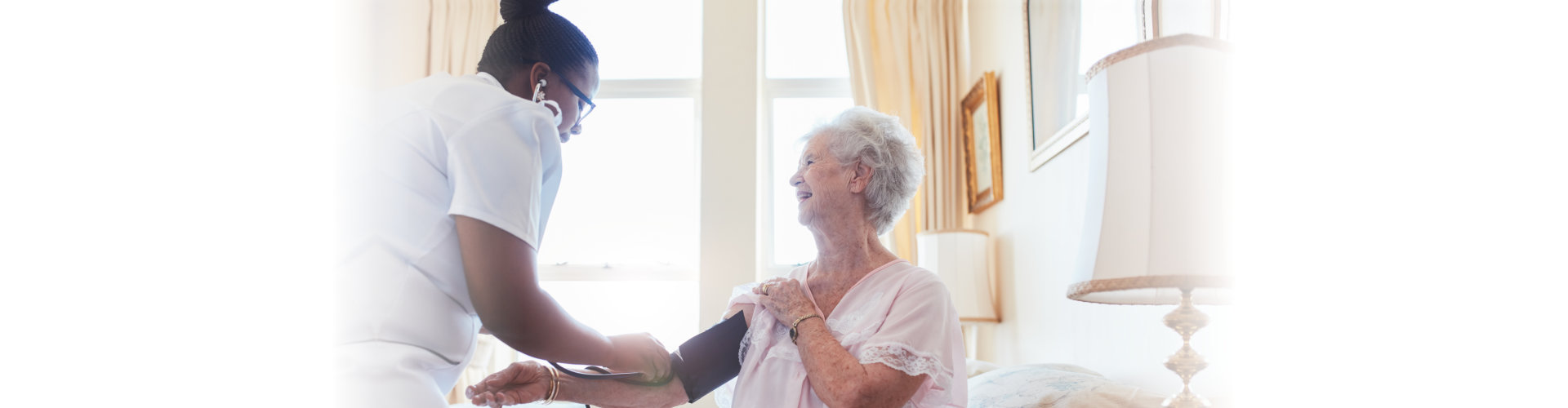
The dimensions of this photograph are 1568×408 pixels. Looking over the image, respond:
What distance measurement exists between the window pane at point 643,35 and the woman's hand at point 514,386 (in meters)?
3.48

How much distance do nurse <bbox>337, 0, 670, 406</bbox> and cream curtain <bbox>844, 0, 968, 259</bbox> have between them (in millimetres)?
3326

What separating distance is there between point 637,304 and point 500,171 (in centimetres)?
380

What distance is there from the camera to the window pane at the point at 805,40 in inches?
193

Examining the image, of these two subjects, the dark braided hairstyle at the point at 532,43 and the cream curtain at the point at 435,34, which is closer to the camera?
the dark braided hairstyle at the point at 532,43

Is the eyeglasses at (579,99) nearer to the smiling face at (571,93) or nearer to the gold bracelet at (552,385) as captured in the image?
the smiling face at (571,93)

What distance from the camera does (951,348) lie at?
164 cm

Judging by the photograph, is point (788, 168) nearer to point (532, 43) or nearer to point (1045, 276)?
point (1045, 276)

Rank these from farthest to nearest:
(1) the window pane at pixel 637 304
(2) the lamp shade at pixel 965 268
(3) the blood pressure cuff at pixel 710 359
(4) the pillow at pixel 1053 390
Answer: (1) the window pane at pixel 637 304, (2) the lamp shade at pixel 965 268, (3) the blood pressure cuff at pixel 710 359, (4) the pillow at pixel 1053 390

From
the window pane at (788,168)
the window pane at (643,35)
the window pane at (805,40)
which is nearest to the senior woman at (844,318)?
the window pane at (788,168)

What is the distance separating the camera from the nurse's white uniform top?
3.27 ft

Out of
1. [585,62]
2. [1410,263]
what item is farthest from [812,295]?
[1410,263]

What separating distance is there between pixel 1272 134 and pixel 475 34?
14.0 ft

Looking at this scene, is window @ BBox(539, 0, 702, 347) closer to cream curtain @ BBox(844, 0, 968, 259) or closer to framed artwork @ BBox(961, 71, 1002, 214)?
cream curtain @ BBox(844, 0, 968, 259)

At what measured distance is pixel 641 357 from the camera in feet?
5.51
